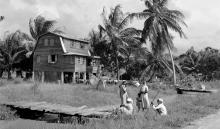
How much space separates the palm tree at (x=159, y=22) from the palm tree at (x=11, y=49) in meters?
18.7

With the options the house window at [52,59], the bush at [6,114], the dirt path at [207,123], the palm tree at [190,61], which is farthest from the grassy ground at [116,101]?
the palm tree at [190,61]

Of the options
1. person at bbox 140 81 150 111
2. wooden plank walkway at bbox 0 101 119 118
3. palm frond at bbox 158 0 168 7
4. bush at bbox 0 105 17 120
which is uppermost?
palm frond at bbox 158 0 168 7

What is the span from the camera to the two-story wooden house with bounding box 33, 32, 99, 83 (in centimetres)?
3206

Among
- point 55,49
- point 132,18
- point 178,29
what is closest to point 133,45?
point 132,18

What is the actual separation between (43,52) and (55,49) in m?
2.20

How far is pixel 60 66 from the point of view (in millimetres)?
32719

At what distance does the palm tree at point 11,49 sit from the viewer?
123ft

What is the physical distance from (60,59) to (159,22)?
13.4m

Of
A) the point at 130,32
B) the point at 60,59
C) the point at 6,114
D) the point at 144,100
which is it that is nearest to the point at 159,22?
the point at 130,32

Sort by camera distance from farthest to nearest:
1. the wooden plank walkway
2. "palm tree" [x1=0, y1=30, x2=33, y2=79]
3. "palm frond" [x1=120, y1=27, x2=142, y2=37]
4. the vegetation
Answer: the vegetation, "palm tree" [x1=0, y1=30, x2=33, y2=79], "palm frond" [x1=120, y1=27, x2=142, y2=37], the wooden plank walkway

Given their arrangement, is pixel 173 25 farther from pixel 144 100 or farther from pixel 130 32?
pixel 144 100

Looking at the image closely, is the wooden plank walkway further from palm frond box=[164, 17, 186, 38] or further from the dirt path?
palm frond box=[164, 17, 186, 38]

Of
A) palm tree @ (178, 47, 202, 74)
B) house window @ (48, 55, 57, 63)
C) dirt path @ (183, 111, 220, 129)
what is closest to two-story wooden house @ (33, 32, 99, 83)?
house window @ (48, 55, 57, 63)

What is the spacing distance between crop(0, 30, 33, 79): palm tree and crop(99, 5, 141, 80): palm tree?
13.1 metres
